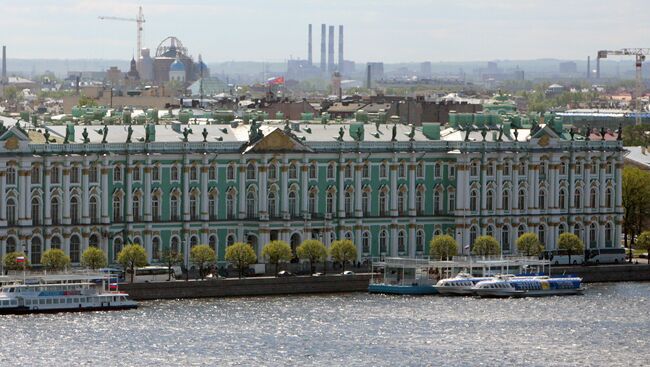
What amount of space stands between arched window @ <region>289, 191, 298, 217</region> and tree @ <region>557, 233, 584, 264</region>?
10229 mm

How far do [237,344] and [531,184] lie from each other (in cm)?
2707

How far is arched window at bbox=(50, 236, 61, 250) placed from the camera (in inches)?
3071

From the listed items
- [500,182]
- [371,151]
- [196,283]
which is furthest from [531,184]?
[196,283]

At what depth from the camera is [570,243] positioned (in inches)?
3413

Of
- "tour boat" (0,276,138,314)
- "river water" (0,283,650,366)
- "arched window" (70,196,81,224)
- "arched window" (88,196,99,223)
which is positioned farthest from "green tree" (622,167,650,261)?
"tour boat" (0,276,138,314)

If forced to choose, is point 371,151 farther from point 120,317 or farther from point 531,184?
point 120,317

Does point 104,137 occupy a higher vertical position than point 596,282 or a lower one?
higher

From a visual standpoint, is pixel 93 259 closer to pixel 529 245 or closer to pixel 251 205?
pixel 251 205

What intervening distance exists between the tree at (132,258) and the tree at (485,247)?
13.4 meters

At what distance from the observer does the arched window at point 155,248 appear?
263 feet

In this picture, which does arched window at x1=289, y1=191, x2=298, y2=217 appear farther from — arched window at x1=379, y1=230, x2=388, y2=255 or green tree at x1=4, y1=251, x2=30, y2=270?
green tree at x1=4, y1=251, x2=30, y2=270

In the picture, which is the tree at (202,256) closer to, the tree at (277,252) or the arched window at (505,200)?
the tree at (277,252)

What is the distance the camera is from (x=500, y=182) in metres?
87.4

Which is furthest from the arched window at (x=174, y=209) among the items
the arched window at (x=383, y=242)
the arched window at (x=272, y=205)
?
the arched window at (x=383, y=242)
